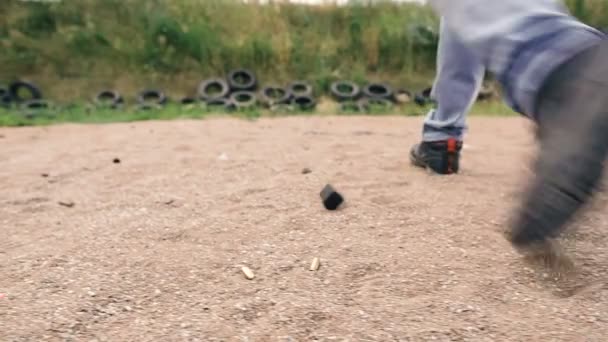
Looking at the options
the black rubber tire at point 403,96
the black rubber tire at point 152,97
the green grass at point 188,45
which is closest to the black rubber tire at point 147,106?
the black rubber tire at point 152,97

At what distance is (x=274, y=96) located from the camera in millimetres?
6492

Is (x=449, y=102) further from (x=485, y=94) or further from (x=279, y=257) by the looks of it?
(x=485, y=94)

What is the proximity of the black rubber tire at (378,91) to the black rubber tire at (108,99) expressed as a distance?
2.39 m

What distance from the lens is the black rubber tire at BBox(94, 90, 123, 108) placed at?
20.2 ft

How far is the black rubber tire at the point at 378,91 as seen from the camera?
6504 mm

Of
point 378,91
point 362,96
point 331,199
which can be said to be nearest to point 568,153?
point 331,199

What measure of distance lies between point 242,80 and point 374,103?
1558 mm

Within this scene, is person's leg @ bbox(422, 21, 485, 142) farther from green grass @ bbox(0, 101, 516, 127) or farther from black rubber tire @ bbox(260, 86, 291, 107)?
black rubber tire @ bbox(260, 86, 291, 107)

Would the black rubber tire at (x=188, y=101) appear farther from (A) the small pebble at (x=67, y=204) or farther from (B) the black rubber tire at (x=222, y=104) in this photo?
(A) the small pebble at (x=67, y=204)

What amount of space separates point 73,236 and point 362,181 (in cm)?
84

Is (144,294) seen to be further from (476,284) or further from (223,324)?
(476,284)

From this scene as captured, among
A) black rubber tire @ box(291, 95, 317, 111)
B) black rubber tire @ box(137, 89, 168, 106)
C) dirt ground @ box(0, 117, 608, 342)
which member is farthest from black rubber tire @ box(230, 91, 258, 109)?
dirt ground @ box(0, 117, 608, 342)

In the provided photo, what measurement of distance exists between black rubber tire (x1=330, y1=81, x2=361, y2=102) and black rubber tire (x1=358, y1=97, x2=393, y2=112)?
107 mm

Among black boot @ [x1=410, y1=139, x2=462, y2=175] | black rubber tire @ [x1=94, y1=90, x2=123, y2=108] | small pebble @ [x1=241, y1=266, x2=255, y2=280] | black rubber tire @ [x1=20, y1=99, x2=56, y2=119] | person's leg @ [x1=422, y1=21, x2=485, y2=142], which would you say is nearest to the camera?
small pebble @ [x1=241, y1=266, x2=255, y2=280]
